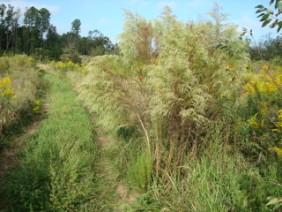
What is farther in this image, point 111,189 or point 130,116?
point 130,116

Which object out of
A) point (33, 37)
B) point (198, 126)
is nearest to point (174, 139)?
point (198, 126)

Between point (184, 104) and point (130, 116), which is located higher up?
point (184, 104)

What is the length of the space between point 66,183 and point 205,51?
280cm

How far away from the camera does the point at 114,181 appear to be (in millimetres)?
4332

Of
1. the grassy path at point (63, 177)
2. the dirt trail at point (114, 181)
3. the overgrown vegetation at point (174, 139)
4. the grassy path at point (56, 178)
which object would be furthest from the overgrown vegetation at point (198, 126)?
the grassy path at point (56, 178)

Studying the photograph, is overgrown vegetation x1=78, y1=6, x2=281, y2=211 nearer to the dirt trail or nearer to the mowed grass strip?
the dirt trail

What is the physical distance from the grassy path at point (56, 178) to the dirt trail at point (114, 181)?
0.15 meters

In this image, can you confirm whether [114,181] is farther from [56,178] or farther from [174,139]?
[174,139]

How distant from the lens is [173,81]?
12.4ft

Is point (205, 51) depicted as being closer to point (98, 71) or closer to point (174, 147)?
point (174, 147)

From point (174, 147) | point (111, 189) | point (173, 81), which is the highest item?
point (173, 81)

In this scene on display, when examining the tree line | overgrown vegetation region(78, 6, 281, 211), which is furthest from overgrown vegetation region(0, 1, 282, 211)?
the tree line

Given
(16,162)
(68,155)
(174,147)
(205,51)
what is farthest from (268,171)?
(16,162)

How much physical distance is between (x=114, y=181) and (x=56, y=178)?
1.03m
